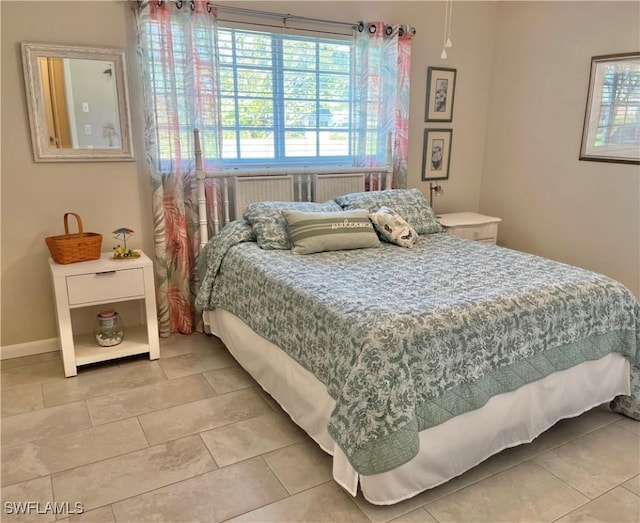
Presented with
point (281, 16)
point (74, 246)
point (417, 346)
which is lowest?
point (417, 346)

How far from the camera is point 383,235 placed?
3.18 meters

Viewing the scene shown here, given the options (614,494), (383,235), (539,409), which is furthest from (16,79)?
(614,494)

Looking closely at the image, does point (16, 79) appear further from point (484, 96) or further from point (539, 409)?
point (484, 96)

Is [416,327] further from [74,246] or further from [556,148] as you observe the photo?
[556,148]

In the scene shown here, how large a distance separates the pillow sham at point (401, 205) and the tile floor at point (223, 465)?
1.39 m

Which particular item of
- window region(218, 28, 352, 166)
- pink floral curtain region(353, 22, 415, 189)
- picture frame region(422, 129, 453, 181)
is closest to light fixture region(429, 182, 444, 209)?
picture frame region(422, 129, 453, 181)

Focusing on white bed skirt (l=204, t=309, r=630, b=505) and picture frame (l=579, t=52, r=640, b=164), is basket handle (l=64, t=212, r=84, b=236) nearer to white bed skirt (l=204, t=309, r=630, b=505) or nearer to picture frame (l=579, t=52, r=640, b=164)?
white bed skirt (l=204, t=309, r=630, b=505)

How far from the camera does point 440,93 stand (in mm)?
4109

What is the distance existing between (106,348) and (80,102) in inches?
57.4

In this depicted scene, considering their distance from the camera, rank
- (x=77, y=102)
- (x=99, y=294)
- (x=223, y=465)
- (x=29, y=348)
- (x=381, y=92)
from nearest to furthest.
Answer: (x=223, y=465), (x=99, y=294), (x=77, y=102), (x=29, y=348), (x=381, y=92)

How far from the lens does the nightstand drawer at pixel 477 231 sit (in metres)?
3.87

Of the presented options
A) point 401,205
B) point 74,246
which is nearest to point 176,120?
point 74,246

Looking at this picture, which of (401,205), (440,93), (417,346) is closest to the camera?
(417,346)

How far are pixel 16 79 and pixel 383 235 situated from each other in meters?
2.28
